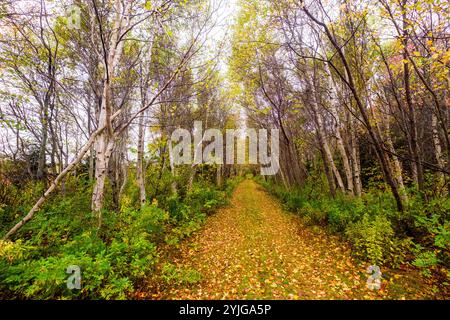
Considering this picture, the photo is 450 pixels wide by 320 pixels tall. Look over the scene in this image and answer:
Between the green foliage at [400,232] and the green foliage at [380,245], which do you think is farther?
the green foliage at [380,245]

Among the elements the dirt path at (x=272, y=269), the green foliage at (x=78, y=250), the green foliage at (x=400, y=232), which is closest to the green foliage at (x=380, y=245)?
the green foliage at (x=400, y=232)

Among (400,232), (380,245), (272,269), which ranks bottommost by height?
(272,269)

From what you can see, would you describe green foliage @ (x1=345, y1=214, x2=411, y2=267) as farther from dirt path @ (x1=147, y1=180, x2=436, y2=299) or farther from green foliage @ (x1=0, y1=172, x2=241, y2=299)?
green foliage @ (x1=0, y1=172, x2=241, y2=299)

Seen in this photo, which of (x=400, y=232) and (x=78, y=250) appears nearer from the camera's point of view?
(x=78, y=250)

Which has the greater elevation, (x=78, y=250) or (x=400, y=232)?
(x=78, y=250)

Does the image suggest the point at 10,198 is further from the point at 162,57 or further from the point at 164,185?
the point at 162,57

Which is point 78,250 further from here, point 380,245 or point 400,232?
point 400,232

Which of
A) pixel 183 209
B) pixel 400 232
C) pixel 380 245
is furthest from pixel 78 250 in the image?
pixel 400 232

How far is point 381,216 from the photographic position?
4.58 meters

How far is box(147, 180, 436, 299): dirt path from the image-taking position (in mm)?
3191

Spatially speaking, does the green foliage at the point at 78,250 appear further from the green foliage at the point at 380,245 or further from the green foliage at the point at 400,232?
the green foliage at the point at 400,232

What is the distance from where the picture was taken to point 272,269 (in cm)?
404

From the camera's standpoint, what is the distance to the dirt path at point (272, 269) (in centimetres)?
319

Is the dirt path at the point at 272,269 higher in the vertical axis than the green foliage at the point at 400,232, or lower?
lower
